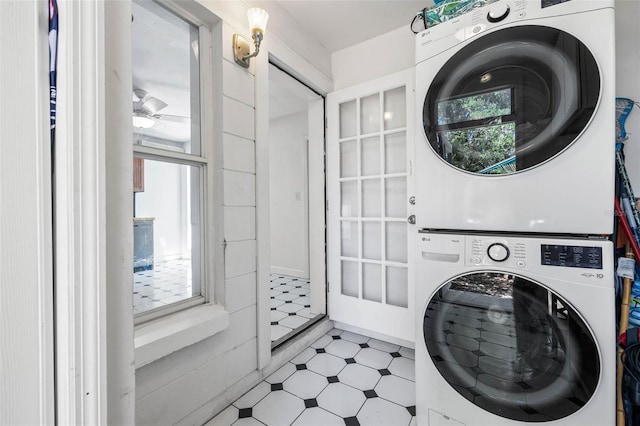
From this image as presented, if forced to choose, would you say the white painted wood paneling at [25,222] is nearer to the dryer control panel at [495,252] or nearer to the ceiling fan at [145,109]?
the ceiling fan at [145,109]

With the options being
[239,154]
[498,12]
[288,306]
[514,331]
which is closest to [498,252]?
[514,331]

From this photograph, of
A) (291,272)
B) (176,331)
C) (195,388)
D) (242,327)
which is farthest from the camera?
(291,272)

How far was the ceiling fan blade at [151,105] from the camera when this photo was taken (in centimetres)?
131

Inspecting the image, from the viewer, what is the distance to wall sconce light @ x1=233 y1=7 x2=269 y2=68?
57.1 inches

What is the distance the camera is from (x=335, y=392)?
157 cm

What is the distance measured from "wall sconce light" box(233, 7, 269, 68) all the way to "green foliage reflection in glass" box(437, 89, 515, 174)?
1.08 metres

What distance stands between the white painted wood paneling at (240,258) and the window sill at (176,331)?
8.3 inches

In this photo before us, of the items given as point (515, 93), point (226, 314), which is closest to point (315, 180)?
point (226, 314)

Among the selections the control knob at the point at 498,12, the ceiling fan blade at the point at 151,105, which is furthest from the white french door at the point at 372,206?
the ceiling fan blade at the point at 151,105

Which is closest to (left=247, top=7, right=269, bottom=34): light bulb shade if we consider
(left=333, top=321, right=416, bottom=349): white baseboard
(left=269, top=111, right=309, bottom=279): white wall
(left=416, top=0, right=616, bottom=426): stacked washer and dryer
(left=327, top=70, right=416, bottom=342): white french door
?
(left=416, top=0, right=616, bottom=426): stacked washer and dryer

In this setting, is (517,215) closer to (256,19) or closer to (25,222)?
(25,222)

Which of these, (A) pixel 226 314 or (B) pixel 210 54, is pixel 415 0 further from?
(A) pixel 226 314

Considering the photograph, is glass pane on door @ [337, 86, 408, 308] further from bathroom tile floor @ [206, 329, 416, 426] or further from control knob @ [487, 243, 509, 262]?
control knob @ [487, 243, 509, 262]

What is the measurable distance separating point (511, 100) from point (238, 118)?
1345 mm
